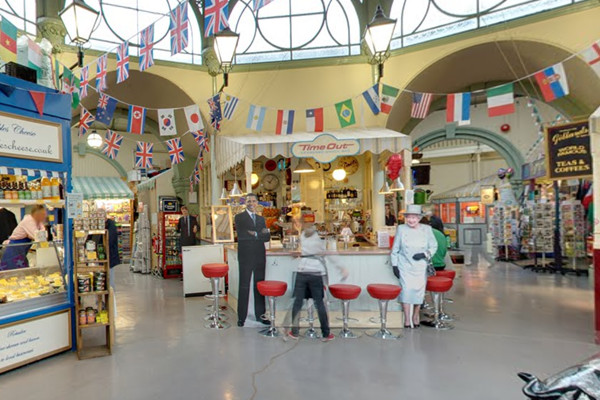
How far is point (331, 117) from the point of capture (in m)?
10.7

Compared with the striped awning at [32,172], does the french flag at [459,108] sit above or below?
above

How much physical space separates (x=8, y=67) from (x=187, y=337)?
152 inches

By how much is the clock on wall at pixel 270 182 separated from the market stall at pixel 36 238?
719 centimetres

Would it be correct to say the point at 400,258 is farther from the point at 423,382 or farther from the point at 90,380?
the point at 90,380

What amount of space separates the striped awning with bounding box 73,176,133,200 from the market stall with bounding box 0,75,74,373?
34.2ft

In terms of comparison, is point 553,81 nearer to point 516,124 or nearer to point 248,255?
point 248,255

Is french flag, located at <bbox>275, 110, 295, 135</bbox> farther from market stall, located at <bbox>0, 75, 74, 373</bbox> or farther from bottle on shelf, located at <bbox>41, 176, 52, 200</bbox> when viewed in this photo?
bottle on shelf, located at <bbox>41, 176, 52, 200</bbox>

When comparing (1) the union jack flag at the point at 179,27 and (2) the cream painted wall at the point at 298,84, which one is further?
(2) the cream painted wall at the point at 298,84

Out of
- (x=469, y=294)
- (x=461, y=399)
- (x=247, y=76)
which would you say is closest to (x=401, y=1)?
(x=247, y=76)

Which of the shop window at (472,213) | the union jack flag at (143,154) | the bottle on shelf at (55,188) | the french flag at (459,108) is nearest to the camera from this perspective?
the bottle on shelf at (55,188)

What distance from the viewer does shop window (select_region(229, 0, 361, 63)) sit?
1067 centimetres

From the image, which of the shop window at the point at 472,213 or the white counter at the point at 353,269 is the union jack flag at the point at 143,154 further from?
the shop window at the point at 472,213

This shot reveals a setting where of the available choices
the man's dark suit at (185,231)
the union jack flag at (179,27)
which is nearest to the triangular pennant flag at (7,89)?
the union jack flag at (179,27)

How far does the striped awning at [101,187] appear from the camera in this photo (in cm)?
1495
